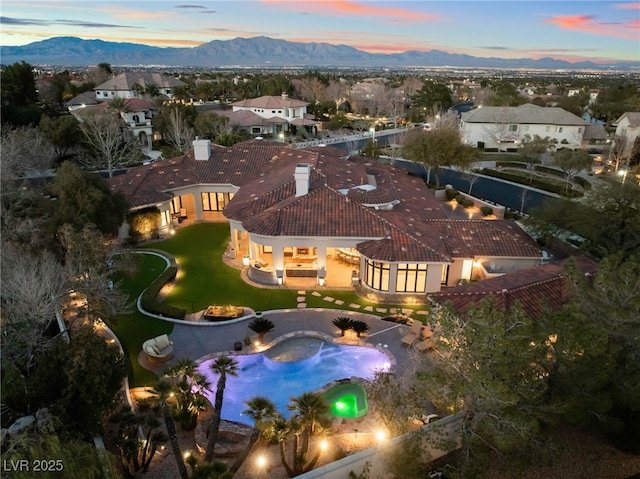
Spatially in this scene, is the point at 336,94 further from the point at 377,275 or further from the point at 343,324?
the point at 343,324

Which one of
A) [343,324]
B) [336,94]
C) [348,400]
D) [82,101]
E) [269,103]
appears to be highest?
[336,94]

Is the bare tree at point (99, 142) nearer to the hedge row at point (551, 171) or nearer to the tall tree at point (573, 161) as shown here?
the tall tree at point (573, 161)

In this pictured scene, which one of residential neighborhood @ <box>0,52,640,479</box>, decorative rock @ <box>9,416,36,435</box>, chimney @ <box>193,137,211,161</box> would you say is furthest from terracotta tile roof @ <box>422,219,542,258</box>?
chimney @ <box>193,137,211,161</box>

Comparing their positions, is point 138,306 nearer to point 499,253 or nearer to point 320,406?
point 320,406

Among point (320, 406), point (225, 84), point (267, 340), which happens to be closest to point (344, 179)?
point (267, 340)

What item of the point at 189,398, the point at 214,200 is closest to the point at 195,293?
the point at 189,398

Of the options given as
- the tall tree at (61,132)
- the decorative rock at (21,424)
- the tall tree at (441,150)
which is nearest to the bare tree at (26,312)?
the decorative rock at (21,424)

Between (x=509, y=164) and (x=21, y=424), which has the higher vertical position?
(x=509, y=164)
